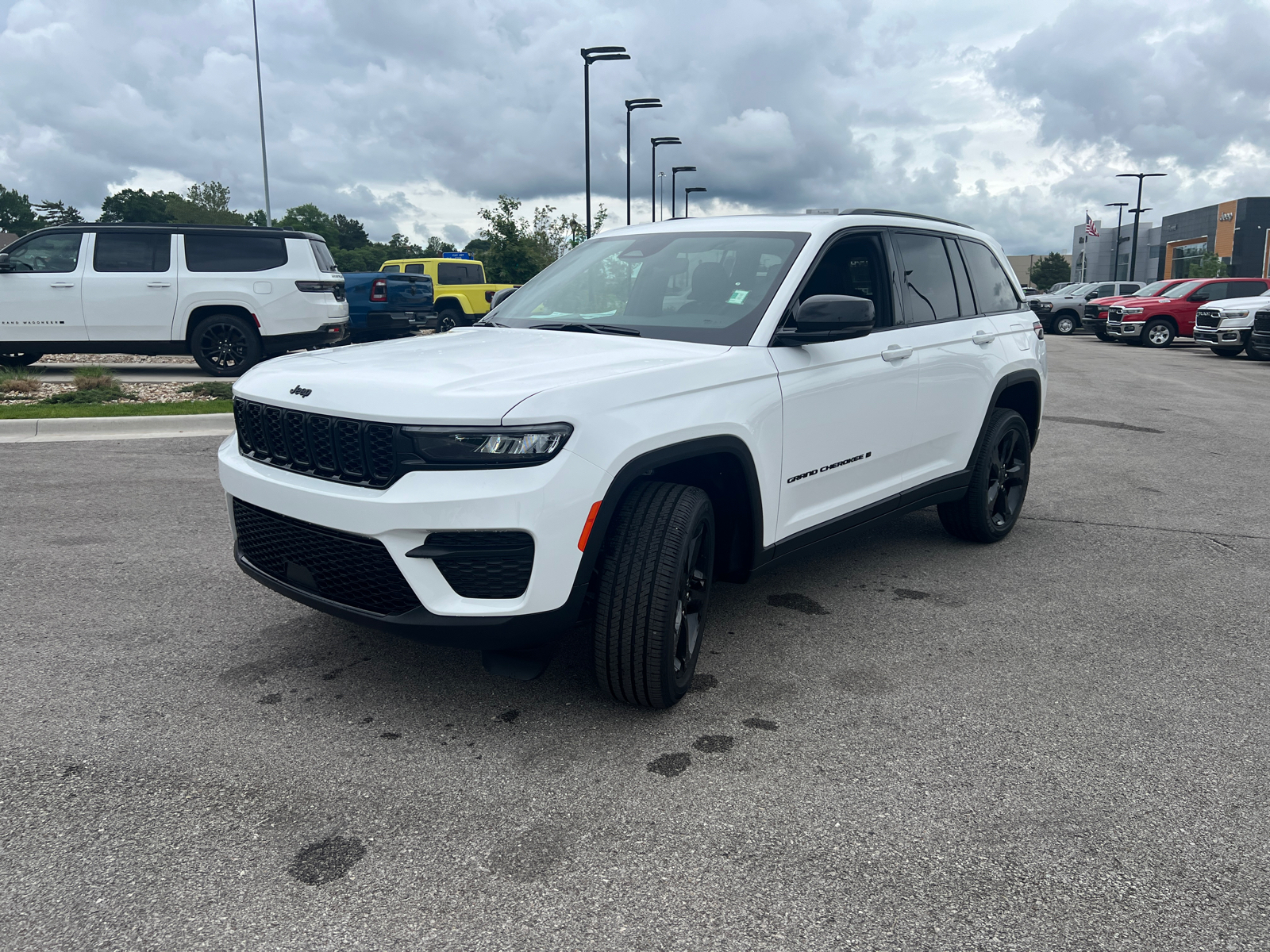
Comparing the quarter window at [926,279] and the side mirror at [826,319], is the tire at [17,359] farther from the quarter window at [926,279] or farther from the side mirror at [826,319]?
the side mirror at [826,319]

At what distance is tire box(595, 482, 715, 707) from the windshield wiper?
35.2 inches

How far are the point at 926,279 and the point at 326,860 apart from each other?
3826mm

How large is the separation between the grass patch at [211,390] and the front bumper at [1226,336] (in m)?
20.2

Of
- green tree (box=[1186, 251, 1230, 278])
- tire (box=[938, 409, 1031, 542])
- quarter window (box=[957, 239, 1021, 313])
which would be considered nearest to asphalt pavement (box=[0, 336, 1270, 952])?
tire (box=[938, 409, 1031, 542])

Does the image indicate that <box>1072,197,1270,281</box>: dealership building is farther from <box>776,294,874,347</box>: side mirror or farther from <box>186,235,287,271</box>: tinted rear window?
<box>776,294,874,347</box>: side mirror

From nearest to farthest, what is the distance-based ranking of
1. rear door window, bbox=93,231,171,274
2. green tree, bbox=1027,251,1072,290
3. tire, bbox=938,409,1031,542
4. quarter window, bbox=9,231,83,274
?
1. tire, bbox=938,409,1031,542
2. quarter window, bbox=9,231,83,274
3. rear door window, bbox=93,231,171,274
4. green tree, bbox=1027,251,1072,290

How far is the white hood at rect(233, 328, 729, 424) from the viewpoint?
9.52ft

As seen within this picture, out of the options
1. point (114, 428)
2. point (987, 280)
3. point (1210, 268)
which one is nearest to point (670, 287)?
point (987, 280)

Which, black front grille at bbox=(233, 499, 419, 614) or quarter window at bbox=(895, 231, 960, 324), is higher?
quarter window at bbox=(895, 231, 960, 324)

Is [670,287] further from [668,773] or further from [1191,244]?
[1191,244]

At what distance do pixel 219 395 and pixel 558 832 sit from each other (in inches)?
369

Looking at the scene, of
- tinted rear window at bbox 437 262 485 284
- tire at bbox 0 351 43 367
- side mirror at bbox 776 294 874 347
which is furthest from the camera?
tinted rear window at bbox 437 262 485 284

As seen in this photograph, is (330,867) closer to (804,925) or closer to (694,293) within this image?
(804,925)

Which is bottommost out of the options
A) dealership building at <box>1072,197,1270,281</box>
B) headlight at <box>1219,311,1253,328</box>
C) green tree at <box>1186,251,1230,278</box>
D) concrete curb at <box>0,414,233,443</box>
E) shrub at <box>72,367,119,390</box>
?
concrete curb at <box>0,414,233,443</box>
